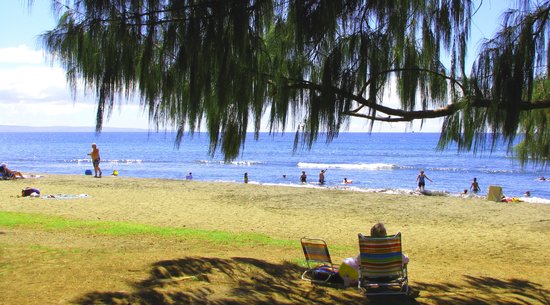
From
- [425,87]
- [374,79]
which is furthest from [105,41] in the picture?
[425,87]

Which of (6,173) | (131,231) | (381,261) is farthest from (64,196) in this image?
(381,261)

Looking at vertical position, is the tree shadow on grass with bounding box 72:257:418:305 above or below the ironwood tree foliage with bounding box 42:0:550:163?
below

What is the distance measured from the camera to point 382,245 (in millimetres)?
5410

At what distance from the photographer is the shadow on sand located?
4699mm

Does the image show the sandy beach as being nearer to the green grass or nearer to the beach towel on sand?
the green grass

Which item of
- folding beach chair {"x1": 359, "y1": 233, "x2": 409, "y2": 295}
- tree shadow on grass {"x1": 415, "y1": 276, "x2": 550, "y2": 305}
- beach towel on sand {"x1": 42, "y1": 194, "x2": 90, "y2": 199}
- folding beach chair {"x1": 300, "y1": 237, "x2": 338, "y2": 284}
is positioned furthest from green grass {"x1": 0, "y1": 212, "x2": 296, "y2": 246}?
beach towel on sand {"x1": 42, "y1": 194, "x2": 90, "y2": 199}

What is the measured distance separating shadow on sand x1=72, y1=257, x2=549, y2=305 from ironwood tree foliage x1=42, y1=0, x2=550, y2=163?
54.6 inches

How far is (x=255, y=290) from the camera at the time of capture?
5.13m

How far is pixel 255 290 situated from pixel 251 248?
3.33 metres

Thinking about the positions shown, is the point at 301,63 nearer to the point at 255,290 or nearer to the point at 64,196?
the point at 255,290

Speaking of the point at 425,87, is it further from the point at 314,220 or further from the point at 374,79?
the point at 314,220

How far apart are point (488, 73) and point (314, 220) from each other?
9.19 metres

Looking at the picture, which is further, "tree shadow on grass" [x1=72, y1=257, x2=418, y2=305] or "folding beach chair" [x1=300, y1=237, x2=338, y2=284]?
"folding beach chair" [x1=300, y1=237, x2=338, y2=284]

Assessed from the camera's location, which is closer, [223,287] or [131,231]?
[223,287]
